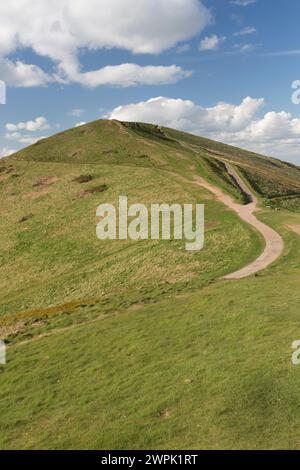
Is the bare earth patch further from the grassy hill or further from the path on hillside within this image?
the path on hillside

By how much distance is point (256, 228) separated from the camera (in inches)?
2264

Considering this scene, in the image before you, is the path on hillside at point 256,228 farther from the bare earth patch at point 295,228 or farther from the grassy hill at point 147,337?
the bare earth patch at point 295,228

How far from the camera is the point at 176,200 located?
76.1m

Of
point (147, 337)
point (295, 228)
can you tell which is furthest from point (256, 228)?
point (147, 337)

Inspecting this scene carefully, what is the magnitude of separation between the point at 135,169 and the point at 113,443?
84.9m

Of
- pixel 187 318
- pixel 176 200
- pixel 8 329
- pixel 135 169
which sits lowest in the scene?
pixel 8 329

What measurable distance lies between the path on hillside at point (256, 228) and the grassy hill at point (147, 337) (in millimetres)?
1306

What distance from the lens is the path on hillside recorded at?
43.3 meters

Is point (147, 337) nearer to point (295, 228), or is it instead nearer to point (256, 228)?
point (256, 228)

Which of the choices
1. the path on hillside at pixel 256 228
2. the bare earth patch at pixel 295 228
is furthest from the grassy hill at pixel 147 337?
the path on hillside at pixel 256 228

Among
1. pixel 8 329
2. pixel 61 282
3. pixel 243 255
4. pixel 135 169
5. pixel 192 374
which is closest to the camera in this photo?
pixel 192 374
